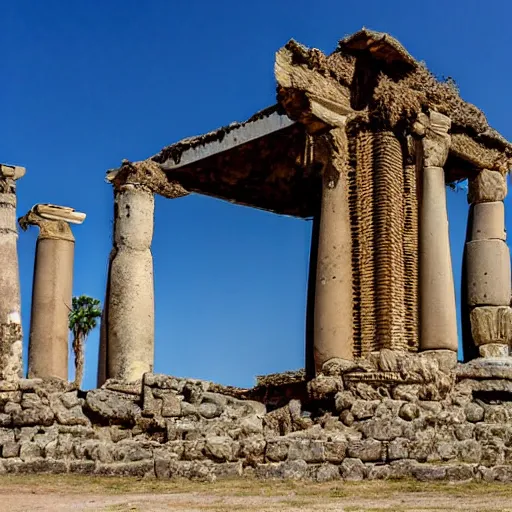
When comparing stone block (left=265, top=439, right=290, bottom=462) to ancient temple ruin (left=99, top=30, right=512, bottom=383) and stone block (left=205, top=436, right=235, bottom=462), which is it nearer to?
stone block (left=205, top=436, right=235, bottom=462)

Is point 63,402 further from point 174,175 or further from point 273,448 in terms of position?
point 174,175

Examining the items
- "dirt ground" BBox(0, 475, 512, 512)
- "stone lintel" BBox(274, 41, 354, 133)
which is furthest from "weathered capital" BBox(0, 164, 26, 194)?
"dirt ground" BBox(0, 475, 512, 512)

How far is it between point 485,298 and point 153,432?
874 centimetres

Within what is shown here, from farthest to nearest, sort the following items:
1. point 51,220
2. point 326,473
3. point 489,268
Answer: point 51,220, point 489,268, point 326,473

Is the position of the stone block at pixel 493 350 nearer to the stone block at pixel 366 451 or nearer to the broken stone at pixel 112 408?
the stone block at pixel 366 451

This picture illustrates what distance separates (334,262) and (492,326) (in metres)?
4.76

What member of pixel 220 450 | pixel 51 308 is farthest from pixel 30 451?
pixel 51 308

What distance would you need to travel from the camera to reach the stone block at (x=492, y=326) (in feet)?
66.6

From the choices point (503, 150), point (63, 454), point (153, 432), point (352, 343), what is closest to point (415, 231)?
point (352, 343)

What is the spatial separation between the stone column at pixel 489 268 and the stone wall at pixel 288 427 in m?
3.36

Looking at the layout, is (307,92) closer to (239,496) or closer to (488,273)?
(488,273)

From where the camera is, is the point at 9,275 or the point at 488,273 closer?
the point at 9,275

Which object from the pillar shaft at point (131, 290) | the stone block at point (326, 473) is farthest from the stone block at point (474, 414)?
the pillar shaft at point (131, 290)

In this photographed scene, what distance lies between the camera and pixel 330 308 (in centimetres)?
1739
